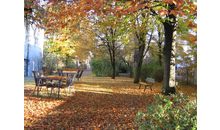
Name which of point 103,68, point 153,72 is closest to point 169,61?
point 153,72

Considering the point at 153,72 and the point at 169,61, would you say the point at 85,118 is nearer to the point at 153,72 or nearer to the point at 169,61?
the point at 169,61

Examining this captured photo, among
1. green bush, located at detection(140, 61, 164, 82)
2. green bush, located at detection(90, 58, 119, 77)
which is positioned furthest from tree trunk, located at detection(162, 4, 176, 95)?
green bush, located at detection(90, 58, 119, 77)

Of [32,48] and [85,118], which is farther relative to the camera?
[32,48]

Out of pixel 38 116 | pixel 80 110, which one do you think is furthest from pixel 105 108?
pixel 38 116

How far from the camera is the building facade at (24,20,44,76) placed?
14864mm

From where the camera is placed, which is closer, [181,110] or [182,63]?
[181,110]

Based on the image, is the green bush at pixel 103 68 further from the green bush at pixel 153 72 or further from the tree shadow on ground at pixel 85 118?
the tree shadow on ground at pixel 85 118

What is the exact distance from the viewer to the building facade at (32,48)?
48.8ft

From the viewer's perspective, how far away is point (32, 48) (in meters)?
16.0

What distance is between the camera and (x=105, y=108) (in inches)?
205

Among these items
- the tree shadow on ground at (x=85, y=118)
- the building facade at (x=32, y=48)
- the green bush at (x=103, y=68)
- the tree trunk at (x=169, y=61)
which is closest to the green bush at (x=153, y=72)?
the tree trunk at (x=169, y=61)

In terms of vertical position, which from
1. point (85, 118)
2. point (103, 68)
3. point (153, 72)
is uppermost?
point (103, 68)
